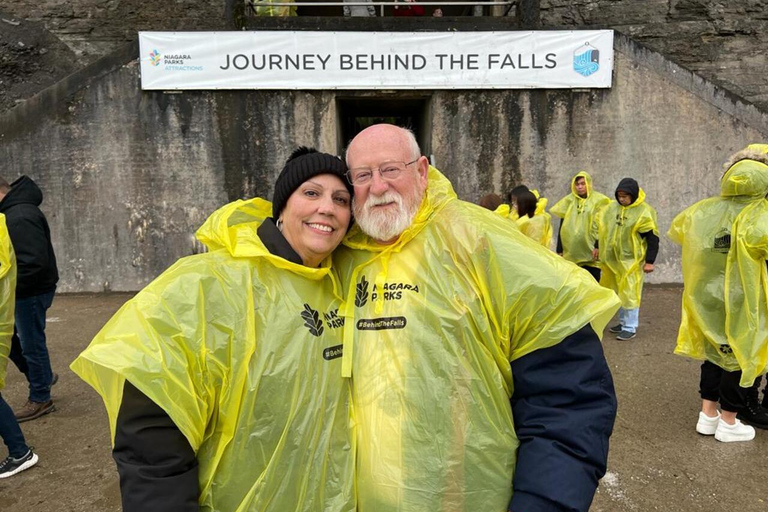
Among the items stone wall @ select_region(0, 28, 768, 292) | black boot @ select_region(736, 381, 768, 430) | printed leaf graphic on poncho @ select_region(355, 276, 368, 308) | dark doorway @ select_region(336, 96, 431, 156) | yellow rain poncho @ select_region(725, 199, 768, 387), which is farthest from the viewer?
dark doorway @ select_region(336, 96, 431, 156)

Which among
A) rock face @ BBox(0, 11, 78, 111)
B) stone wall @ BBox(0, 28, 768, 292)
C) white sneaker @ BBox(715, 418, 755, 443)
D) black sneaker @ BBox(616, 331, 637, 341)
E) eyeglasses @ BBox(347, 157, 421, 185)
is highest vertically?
rock face @ BBox(0, 11, 78, 111)

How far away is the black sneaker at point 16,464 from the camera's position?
3.54 meters

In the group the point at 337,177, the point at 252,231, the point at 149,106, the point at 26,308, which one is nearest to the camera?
the point at 252,231

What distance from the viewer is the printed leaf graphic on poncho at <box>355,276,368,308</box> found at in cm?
169

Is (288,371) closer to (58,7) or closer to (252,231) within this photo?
(252,231)

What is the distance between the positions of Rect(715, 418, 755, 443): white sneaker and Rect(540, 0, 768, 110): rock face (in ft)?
32.6

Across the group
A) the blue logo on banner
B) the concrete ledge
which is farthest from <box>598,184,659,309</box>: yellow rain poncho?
the concrete ledge

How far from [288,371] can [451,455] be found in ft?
1.80

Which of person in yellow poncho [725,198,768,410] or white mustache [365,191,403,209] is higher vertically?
white mustache [365,191,403,209]

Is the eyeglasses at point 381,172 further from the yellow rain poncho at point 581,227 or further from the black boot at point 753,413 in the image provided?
the yellow rain poncho at point 581,227

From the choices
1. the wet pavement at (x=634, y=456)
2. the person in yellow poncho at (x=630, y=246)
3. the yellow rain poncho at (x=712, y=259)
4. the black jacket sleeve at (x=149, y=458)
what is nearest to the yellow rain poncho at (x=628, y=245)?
the person in yellow poncho at (x=630, y=246)

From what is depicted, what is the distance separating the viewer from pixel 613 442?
3.92 meters

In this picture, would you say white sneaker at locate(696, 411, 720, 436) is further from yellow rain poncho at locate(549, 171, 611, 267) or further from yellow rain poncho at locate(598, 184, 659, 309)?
yellow rain poncho at locate(549, 171, 611, 267)

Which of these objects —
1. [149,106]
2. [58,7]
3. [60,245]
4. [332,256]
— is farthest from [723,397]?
[58,7]
